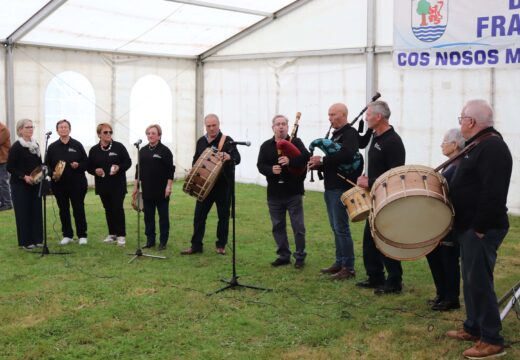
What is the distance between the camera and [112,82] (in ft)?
47.1

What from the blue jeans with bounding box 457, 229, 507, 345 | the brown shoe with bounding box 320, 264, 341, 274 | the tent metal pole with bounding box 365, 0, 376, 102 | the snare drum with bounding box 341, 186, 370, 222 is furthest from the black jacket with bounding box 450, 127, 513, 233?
the tent metal pole with bounding box 365, 0, 376, 102

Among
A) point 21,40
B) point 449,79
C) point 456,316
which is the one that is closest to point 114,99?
point 21,40

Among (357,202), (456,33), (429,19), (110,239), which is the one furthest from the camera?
(429,19)

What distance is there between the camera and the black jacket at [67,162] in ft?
27.5

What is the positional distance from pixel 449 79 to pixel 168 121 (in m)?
6.90

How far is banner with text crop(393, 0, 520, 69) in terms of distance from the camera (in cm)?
920

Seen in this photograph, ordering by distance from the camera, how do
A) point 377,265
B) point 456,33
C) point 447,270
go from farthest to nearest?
point 456,33 < point 377,265 < point 447,270

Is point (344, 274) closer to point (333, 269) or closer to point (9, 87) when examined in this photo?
point (333, 269)

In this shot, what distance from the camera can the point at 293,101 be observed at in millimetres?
14289

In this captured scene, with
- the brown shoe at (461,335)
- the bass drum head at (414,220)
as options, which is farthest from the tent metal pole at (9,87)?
the brown shoe at (461,335)

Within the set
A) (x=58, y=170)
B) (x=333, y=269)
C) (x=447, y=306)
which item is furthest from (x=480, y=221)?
(x=58, y=170)

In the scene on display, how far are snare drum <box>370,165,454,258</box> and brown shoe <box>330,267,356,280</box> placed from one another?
1929 mm

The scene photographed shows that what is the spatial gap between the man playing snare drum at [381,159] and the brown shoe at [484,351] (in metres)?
1.60

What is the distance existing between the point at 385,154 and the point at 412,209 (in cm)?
133
